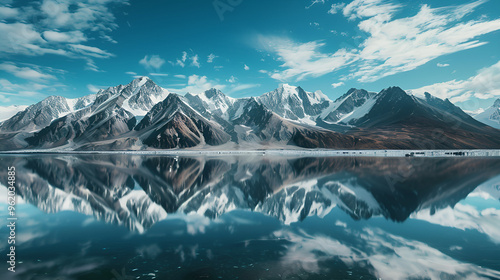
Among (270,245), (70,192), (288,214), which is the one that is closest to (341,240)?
(270,245)

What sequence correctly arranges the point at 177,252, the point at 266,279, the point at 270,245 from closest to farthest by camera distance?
the point at 266,279 → the point at 177,252 → the point at 270,245

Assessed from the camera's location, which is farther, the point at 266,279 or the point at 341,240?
the point at 341,240

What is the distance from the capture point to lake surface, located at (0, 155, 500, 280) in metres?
16.1

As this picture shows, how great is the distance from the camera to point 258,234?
22.8m

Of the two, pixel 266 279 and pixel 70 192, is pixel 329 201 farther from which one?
pixel 70 192

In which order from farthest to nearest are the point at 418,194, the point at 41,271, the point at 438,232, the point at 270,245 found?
1. the point at 418,194
2. the point at 438,232
3. the point at 270,245
4. the point at 41,271

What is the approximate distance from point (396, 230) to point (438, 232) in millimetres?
3278

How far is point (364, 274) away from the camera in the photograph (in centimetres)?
1534

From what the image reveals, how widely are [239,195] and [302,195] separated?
28.4ft

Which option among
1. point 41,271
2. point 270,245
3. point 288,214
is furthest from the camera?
point 288,214

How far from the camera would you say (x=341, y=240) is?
21062mm

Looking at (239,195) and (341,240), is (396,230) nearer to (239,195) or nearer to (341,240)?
(341,240)

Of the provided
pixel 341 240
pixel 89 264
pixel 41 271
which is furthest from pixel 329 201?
pixel 41 271

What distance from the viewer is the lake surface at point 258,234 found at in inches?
634
